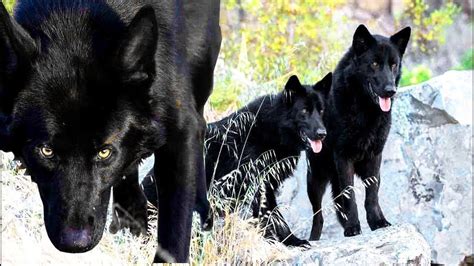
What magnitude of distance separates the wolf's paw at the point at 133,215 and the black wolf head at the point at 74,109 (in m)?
1.23

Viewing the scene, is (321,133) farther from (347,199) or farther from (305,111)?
(347,199)

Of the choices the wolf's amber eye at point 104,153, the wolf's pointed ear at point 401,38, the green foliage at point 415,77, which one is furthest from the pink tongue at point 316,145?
the green foliage at point 415,77

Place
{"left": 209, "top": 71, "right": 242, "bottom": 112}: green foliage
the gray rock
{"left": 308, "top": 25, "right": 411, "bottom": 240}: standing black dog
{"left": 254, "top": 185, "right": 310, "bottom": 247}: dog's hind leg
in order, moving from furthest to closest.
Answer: {"left": 209, "top": 71, "right": 242, "bottom": 112}: green foliage → {"left": 308, "top": 25, "right": 411, "bottom": 240}: standing black dog → {"left": 254, "top": 185, "right": 310, "bottom": 247}: dog's hind leg → the gray rock

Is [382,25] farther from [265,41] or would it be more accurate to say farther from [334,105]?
[334,105]

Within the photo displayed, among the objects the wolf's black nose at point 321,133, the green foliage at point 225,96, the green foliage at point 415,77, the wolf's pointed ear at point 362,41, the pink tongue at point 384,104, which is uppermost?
the wolf's pointed ear at point 362,41

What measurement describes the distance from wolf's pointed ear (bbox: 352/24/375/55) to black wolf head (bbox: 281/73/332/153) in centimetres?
23

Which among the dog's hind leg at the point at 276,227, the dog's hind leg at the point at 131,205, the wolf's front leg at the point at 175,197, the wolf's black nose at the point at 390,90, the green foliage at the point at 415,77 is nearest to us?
the wolf's front leg at the point at 175,197

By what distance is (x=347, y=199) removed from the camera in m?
5.52

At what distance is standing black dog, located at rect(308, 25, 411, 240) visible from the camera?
216 inches

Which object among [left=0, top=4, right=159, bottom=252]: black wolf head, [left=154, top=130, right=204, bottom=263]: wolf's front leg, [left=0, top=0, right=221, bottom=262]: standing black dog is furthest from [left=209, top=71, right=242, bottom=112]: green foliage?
[left=0, top=4, right=159, bottom=252]: black wolf head

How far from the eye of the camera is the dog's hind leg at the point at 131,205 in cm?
396

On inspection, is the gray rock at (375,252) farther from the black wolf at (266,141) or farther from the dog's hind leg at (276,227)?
the black wolf at (266,141)

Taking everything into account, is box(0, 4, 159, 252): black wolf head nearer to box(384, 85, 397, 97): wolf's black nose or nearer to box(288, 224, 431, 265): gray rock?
box(288, 224, 431, 265): gray rock

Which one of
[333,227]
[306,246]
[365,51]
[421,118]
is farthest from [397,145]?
[306,246]
